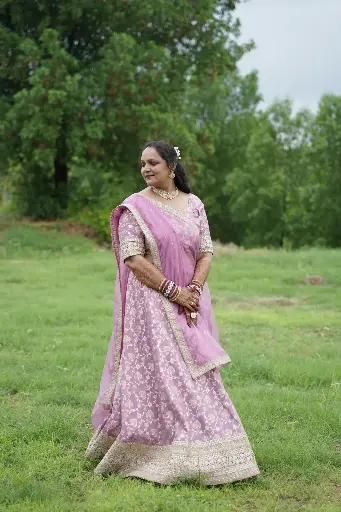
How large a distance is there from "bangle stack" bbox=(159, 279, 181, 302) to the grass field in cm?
111

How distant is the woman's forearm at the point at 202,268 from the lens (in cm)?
457

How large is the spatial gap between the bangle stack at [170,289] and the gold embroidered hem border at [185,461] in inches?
34.1

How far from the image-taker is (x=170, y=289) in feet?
14.4

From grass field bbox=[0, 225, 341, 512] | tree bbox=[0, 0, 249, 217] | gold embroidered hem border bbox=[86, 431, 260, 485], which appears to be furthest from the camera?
tree bbox=[0, 0, 249, 217]

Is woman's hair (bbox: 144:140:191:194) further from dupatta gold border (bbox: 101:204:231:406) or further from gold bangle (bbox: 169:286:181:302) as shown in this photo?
gold bangle (bbox: 169:286:181:302)

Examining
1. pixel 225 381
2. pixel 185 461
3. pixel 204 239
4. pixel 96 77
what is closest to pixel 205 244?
pixel 204 239

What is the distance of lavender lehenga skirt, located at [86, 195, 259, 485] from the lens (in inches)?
165

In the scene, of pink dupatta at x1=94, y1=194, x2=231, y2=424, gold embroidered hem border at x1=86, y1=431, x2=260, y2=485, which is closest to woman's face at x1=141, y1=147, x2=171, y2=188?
pink dupatta at x1=94, y1=194, x2=231, y2=424

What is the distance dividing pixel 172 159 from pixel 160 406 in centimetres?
154

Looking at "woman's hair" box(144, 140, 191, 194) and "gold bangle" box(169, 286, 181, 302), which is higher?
"woman's hair" box(144, 140, 191, 194)

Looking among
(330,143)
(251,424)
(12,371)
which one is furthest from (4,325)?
(330,143)

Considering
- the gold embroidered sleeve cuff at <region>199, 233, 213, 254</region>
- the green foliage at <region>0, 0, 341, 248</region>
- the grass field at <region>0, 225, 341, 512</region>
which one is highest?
the green foliage at <region>0, 0, 341, 248</region>

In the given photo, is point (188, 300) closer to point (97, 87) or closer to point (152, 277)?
point (152, 277)

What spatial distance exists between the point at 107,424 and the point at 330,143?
3422cm
